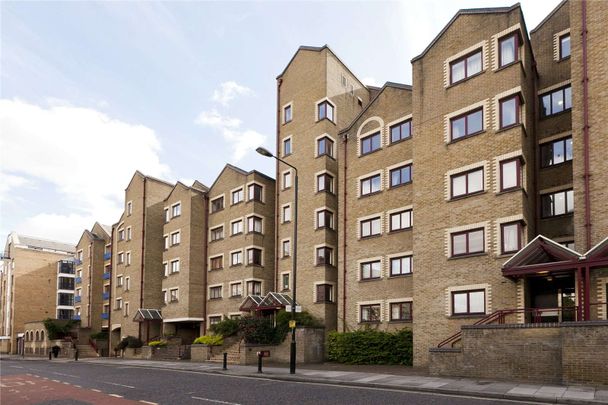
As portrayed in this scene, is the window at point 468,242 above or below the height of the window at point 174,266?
above

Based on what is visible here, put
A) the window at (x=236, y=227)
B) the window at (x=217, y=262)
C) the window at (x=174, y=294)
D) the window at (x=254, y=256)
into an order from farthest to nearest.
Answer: the window at (x=174, y=294), the window at (x=217, y=262), the window at (x=236, y=227), the window at (x=254, y=256)

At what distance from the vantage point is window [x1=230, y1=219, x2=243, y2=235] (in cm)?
3967

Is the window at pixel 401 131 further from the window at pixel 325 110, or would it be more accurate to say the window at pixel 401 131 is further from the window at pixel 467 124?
the window at pixel 325 110

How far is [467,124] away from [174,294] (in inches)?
1190

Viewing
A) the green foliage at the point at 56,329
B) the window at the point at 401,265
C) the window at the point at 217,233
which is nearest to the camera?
the window at the point at 401,265

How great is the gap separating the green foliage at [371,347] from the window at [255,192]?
13718mm

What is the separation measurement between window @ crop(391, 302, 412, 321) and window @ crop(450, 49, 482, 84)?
11.9 m

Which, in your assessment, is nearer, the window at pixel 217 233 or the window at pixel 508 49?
the window at pixel 508 49

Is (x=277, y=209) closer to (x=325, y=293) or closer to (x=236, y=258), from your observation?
(x=236, y=258)

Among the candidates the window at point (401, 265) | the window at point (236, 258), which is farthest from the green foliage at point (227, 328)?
the window at point (401, 265)

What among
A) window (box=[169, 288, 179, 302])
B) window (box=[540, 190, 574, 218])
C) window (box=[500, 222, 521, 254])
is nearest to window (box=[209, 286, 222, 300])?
window (box=[169, 288, 179, 302])

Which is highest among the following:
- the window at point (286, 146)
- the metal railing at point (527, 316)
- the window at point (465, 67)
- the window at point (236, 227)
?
the window at point (465, 67)

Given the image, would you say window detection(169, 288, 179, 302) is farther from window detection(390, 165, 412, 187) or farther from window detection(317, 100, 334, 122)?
window detection(390, 165, 412, 187)

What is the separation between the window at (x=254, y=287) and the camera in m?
37.8
